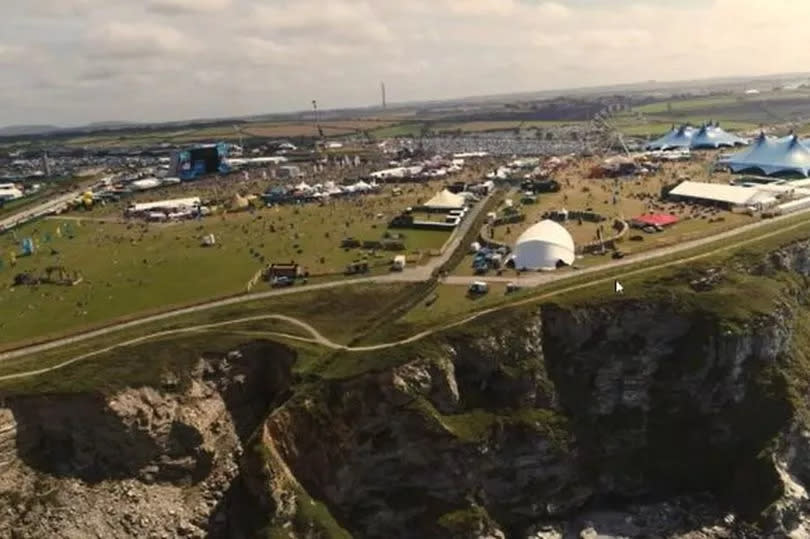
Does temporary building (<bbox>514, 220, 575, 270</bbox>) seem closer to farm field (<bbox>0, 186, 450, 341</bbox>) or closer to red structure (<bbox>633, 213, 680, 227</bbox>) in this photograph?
farm field (<bbox>0, 186, 450, 341</bbox>)

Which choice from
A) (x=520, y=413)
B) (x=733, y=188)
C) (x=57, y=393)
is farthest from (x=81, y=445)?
(x=733, y=188)

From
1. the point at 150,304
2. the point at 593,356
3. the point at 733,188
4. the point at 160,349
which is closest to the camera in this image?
the point at 160,349

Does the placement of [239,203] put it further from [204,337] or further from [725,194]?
[725,194]

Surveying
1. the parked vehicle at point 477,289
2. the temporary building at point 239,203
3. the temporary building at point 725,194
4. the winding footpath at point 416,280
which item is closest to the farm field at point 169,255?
the winding footpath at point 416,280

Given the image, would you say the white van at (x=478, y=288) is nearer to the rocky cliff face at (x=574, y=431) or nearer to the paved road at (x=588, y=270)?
the paved road at (x=588, y=270)

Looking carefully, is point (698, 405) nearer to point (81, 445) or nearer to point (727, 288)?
point (727, 288)

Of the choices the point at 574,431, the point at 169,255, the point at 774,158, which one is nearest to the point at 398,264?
the point at 574,431
